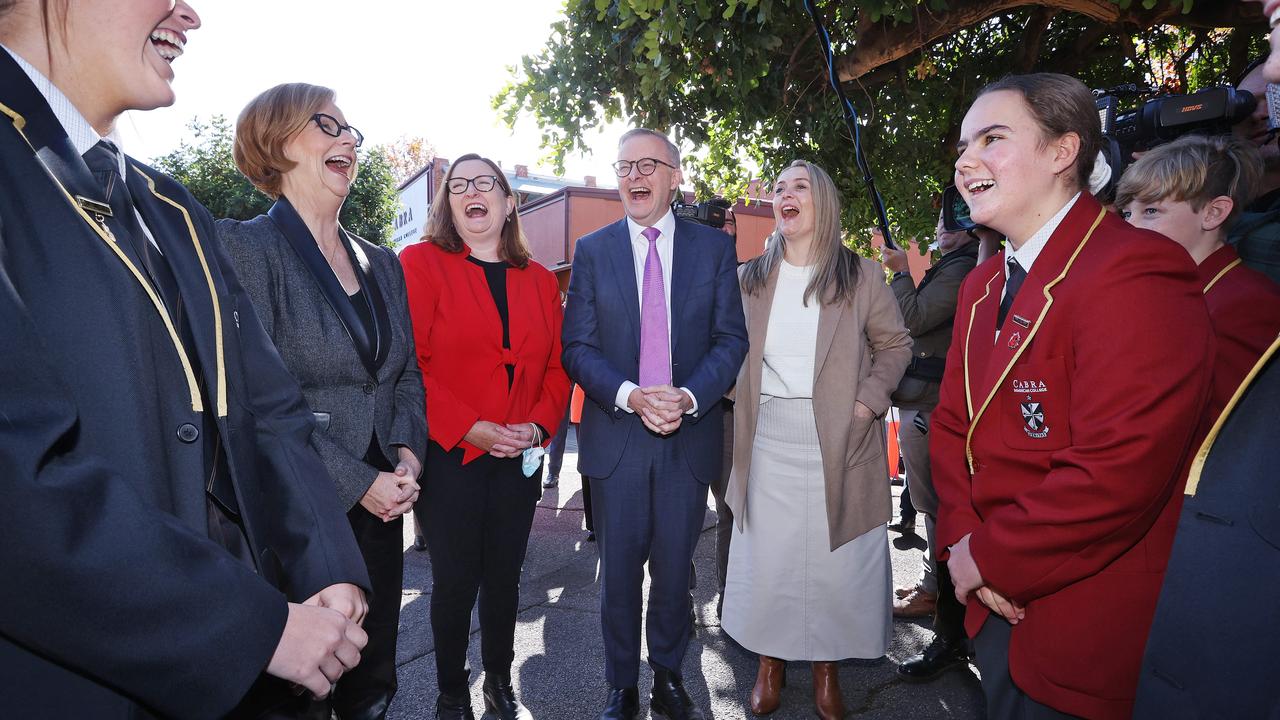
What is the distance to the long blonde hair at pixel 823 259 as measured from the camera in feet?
10.2

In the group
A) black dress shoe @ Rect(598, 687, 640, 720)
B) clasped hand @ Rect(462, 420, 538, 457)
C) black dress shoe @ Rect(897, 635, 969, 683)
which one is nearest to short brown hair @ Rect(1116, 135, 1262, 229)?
black dress shoe @ Rect(897, 635, 969, 683)

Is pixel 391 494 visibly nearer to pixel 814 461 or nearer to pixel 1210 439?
pixel 814 461

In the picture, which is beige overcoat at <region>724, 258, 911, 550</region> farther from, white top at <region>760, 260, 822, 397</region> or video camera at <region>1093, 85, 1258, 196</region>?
video camera at <region>1093, 85, 1258, 196</region>

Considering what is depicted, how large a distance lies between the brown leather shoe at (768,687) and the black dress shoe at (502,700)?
1008 mm

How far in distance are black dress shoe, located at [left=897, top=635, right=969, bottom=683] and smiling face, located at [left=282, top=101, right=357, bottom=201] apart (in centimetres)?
333

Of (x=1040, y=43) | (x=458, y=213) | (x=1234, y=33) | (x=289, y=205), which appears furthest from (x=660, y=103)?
(x=1234, y=33)

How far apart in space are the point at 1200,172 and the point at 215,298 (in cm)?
299

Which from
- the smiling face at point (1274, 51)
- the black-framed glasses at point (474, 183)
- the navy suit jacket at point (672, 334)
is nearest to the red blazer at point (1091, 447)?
the smiling face at point (1274, 51)

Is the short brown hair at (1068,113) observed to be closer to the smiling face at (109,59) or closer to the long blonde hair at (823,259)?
the long blonde hair at (823,259)

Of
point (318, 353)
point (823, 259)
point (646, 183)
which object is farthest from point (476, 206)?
point (823, 259)

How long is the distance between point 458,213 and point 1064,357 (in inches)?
94.4

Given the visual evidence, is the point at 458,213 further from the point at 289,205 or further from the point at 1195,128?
the point at 1195,128

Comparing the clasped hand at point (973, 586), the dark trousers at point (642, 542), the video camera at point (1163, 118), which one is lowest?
the dark trousers at point (642, 542)

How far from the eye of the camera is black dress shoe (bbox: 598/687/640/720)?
2859 millimetres
